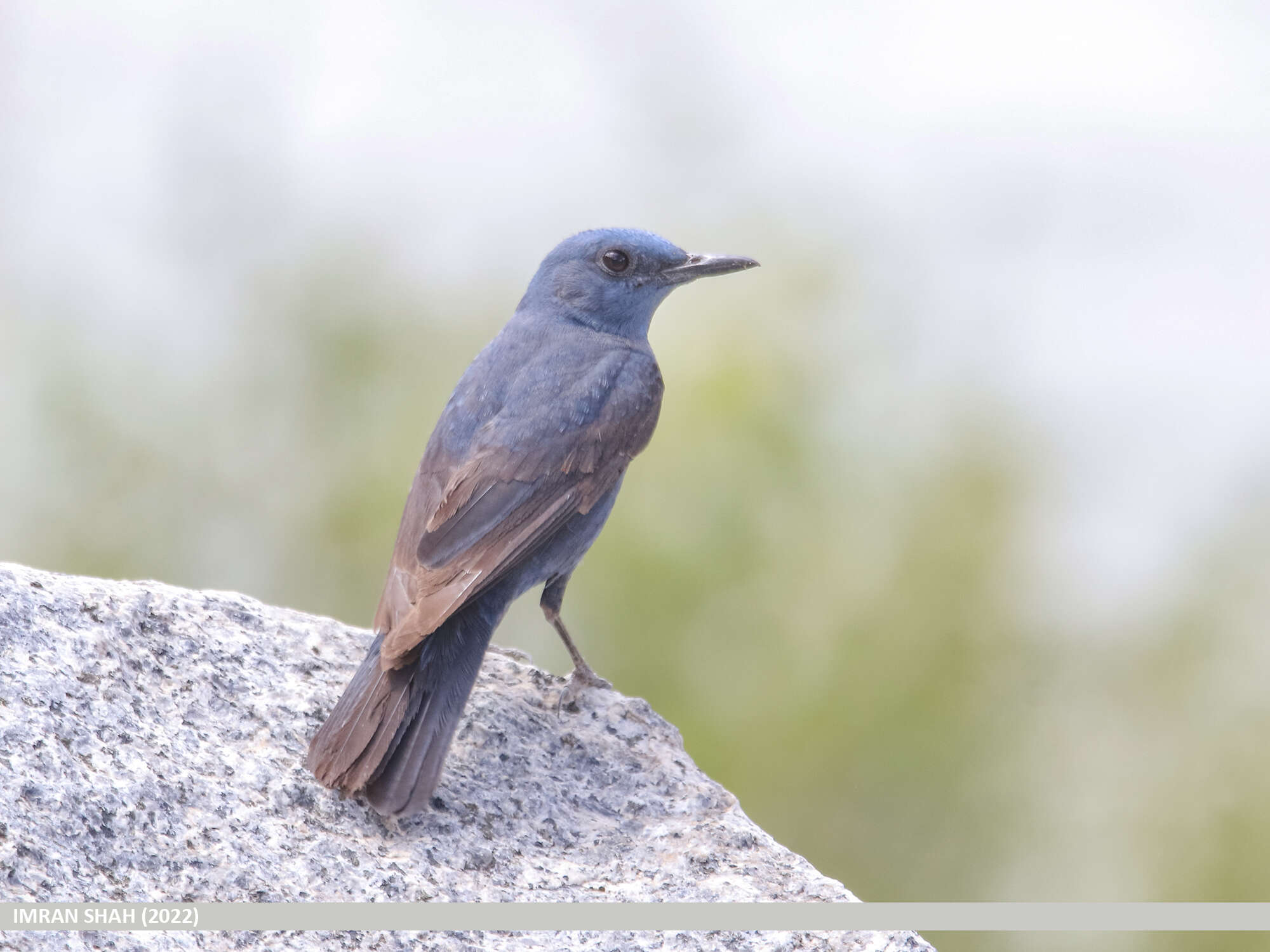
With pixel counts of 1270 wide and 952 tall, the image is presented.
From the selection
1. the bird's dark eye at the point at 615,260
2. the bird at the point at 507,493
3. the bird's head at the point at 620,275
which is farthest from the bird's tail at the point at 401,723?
the bird's dark eye at the point at 615,260

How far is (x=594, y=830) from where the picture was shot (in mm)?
4070

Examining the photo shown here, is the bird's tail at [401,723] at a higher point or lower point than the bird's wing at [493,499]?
lower

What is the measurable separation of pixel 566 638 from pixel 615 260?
1.58 metres

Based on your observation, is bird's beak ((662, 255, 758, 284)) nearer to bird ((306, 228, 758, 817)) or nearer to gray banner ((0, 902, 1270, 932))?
bird ((306, 228, 758, 817))

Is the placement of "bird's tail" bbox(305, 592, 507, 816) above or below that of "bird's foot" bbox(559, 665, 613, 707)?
below

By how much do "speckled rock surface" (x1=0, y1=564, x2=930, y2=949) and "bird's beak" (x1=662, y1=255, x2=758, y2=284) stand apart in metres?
1.85

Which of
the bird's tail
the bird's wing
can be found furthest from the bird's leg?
the bird's tail

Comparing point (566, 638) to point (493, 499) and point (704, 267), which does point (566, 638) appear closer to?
point (493, 499)

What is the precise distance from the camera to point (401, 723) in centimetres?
386

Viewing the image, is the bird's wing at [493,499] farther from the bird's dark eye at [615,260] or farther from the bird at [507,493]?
the bird's dark eye at [615,260]

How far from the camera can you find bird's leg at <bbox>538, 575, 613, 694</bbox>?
481 cm

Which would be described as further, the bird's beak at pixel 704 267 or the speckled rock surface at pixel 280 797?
the bird's beak at pixel 704 267

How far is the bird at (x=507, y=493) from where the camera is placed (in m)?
3.86

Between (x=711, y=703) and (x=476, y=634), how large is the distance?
372 centimetres
